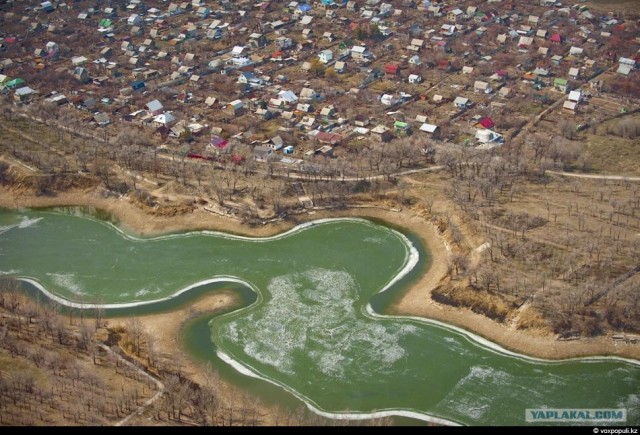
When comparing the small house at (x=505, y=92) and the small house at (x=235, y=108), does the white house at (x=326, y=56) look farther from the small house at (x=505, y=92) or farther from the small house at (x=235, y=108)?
the small house at (x=505, y=92)

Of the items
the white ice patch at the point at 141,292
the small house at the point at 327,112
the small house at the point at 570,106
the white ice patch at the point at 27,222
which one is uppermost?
the small house at the point at 570,106

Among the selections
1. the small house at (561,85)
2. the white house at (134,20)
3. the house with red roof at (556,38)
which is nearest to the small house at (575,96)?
the small house at (561,85)

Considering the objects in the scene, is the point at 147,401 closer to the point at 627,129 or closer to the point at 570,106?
the point at 627,129

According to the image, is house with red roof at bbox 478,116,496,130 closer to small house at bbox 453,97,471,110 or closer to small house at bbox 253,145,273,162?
small house at bbox 453,97,471,110

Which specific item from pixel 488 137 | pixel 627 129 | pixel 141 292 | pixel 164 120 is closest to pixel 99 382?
pixel 141 292

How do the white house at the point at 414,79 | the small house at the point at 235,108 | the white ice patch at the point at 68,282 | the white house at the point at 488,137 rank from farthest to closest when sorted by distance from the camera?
the white house at the point at 414,79, the small house at the point at 235,108, the white house at the point at 488,137, the white ice patch at the point at 68,282

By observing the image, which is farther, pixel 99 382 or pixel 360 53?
pixel 360 53

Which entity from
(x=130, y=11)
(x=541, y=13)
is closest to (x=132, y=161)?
(x=130, y=11)
